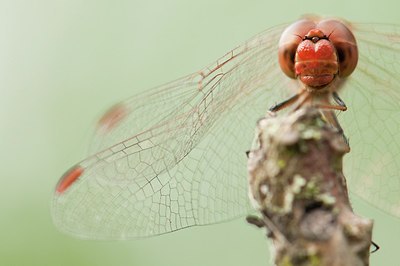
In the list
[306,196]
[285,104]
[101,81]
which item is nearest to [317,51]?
[285,104]

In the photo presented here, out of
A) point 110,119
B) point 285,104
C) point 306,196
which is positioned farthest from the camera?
point 110,119

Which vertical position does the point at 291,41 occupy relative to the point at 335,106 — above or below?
above

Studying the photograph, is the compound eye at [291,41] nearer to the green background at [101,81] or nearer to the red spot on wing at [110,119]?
the red spot on wing at [110,119]

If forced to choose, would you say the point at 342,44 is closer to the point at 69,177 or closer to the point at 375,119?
the point at 375,119

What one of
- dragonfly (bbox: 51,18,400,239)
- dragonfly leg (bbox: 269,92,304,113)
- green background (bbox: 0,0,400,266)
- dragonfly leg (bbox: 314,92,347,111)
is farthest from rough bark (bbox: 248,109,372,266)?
green background (bbox: 0,0,400,266)

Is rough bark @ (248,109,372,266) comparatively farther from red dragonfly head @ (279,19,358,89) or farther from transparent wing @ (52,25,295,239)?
transparent wing @ (52,25,295,239)

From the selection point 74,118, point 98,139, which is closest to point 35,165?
point 74,118

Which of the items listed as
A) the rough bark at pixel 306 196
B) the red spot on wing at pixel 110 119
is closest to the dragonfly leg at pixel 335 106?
the red spot on wing at pixel 110 119
